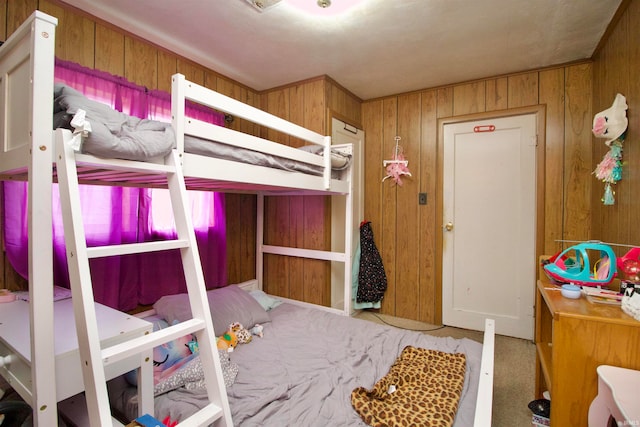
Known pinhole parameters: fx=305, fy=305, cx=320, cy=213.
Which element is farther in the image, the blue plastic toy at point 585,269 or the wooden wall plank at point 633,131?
the wooden wall plank at point 633,131

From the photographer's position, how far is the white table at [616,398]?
88 cm

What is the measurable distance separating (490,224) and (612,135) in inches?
45.3

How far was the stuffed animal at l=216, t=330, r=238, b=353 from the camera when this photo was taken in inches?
70.7

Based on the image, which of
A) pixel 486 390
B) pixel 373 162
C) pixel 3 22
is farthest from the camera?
pixel 373 162

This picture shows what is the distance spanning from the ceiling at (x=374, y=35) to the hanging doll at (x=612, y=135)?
1.97ft

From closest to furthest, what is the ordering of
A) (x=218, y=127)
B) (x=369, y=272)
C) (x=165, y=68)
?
(x=218, y=127) → (x=165, y=68) → (x=369, y=272)

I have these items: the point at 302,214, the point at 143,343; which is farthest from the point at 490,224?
the point at 143,343

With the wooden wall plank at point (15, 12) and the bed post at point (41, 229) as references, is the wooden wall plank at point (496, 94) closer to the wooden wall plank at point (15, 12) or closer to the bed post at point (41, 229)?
the bed post at point (41, 229)

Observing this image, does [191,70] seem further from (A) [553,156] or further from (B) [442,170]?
(A) [553,156]

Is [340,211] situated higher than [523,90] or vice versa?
[523,90]

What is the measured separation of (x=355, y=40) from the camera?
7.18ft

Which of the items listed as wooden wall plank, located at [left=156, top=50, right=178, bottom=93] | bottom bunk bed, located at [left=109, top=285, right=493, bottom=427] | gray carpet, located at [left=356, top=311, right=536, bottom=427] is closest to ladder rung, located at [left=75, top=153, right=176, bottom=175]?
bottom bunk bed, located at [left=109, top=285, right=493, bottom=427]

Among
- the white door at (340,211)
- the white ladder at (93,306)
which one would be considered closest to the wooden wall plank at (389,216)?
the white door at (340,211)

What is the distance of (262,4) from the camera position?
1776 mm
